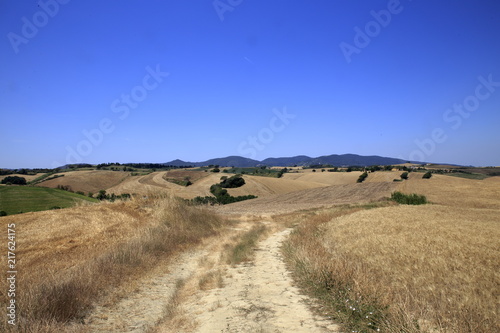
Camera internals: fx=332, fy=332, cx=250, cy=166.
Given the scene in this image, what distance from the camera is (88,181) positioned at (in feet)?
231

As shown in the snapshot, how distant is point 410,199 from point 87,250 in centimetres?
4028

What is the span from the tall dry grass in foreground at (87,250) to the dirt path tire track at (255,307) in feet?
7.51

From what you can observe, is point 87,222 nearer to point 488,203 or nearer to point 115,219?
point 115,219

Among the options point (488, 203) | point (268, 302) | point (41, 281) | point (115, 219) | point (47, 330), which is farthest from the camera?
point (488, 203)

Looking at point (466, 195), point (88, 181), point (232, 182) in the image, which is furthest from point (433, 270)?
point (88, 181)

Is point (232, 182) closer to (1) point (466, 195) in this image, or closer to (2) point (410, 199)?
(2) point (410, 199)

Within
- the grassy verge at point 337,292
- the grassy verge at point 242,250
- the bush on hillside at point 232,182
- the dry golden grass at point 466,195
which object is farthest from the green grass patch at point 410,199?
the bush on hillside at point 232,182

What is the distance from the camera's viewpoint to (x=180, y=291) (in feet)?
28.4

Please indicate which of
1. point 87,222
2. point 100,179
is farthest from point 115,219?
point 100,179

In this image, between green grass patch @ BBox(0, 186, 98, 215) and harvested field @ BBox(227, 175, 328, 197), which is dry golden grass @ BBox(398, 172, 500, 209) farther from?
green grass patch @ BBox(0, 186, 98, 215)

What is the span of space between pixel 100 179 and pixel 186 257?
70.0 meters

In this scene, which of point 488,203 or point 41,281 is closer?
point 41,281

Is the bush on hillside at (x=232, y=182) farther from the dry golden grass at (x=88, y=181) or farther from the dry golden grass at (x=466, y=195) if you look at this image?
the dry golden grass at (x=466, y=195)

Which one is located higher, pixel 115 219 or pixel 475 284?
pixel 115 219
